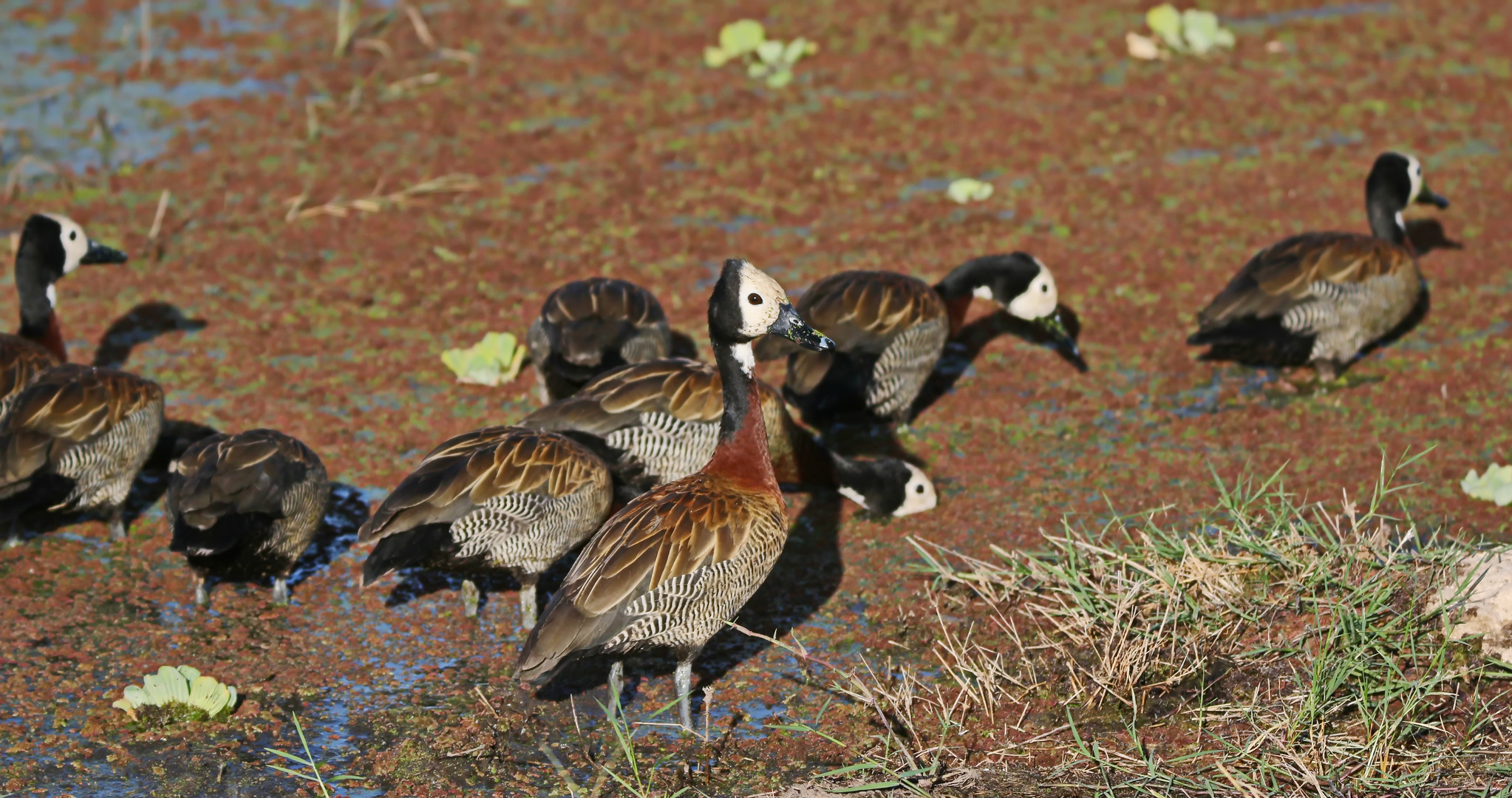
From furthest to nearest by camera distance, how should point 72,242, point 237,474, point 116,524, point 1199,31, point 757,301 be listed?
point 1199,31
point 72,242
point 116,524
point 237,474
point 757,301

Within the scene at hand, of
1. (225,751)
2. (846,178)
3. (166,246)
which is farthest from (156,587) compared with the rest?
(846,178)

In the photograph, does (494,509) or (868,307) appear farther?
(868,307)

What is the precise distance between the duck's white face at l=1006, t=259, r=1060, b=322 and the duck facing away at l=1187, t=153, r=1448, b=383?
904mm

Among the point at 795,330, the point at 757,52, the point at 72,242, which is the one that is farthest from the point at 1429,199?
the point at 72,242

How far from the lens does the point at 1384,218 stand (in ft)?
32.0

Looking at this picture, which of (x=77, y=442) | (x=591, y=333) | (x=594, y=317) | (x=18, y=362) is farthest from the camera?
(x=594, y=317)

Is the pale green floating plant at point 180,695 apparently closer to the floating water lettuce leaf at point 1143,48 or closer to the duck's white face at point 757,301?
the duck's white face at point 757,301

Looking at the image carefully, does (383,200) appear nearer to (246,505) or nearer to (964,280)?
(964,280)

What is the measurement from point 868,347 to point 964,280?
1.38m

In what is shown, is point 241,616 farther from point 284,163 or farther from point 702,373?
point 284,163

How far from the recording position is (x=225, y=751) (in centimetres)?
594

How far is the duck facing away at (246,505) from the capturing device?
673 centimetres

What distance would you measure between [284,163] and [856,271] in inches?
211

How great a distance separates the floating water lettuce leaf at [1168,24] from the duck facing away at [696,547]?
25.8 feet
